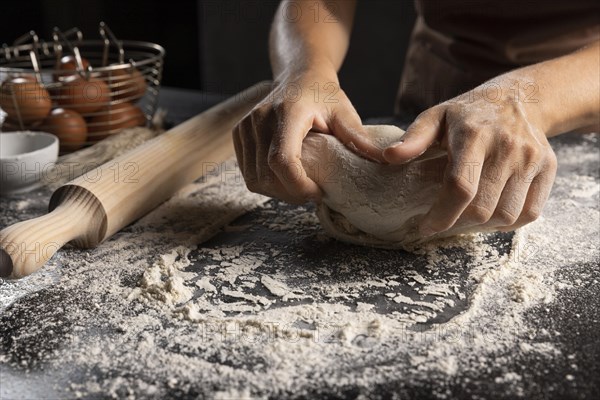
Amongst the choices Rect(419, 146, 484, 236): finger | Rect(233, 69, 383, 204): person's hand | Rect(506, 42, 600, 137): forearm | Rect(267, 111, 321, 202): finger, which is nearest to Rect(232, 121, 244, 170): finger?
Rect(233, 69, 383, 204): person's hand

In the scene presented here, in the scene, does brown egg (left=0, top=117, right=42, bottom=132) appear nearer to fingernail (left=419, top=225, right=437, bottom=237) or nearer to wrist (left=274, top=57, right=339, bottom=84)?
wrist (left=274, top=57, right=339, bottom=84)

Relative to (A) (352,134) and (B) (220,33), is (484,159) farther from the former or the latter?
(B) (220,33)

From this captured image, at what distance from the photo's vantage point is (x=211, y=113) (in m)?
1.71

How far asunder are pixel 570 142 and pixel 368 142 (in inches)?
32.4

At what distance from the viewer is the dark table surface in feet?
2.80

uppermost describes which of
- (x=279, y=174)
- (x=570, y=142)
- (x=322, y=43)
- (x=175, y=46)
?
(x=322, y=43)

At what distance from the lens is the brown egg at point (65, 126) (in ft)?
5.55

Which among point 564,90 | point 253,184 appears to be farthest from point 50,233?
point 564,90

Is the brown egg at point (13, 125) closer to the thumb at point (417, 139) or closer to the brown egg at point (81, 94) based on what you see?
the brown egg at point (81, 94)

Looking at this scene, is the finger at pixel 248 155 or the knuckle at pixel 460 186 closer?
the knuckle at pixel 460 186

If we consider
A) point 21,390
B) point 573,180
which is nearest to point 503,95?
point 573,180

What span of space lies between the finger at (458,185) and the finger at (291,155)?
0.77ft

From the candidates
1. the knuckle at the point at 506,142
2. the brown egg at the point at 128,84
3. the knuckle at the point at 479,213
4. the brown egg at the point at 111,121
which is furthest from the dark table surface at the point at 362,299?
the brown egg at the point at 128,84

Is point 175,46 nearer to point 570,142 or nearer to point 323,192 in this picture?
point 570,142
